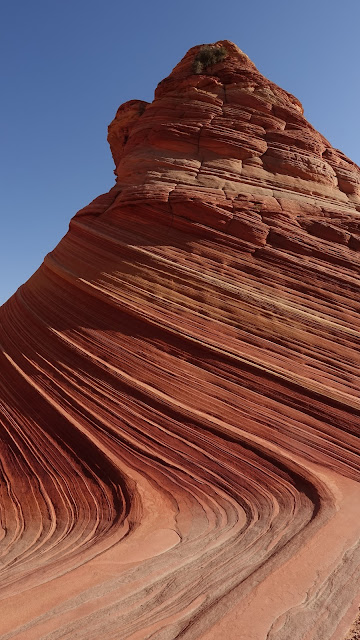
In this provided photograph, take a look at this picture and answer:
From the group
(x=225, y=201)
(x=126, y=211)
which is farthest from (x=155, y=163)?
(x=225, y=201)

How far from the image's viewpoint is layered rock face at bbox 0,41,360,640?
3.74 metres

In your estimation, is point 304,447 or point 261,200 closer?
point 304,447

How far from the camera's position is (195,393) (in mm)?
7477

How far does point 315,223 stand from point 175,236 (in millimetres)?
3937

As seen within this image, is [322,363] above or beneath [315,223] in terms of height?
beneath

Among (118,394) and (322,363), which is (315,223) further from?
(118,394)

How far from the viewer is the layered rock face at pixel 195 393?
3.74 m

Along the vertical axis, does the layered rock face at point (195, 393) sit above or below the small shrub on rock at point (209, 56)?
below

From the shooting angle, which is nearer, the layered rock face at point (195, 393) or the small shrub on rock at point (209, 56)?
the layered rock face at point (195, 393)

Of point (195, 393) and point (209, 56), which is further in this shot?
point (209, 56)

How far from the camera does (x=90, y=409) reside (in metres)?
7.64

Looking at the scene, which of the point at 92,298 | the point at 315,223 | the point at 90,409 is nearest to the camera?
the point at 90,409

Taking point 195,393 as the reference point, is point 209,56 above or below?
above

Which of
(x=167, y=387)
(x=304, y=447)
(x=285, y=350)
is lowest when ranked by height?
(x=167, y=387)
